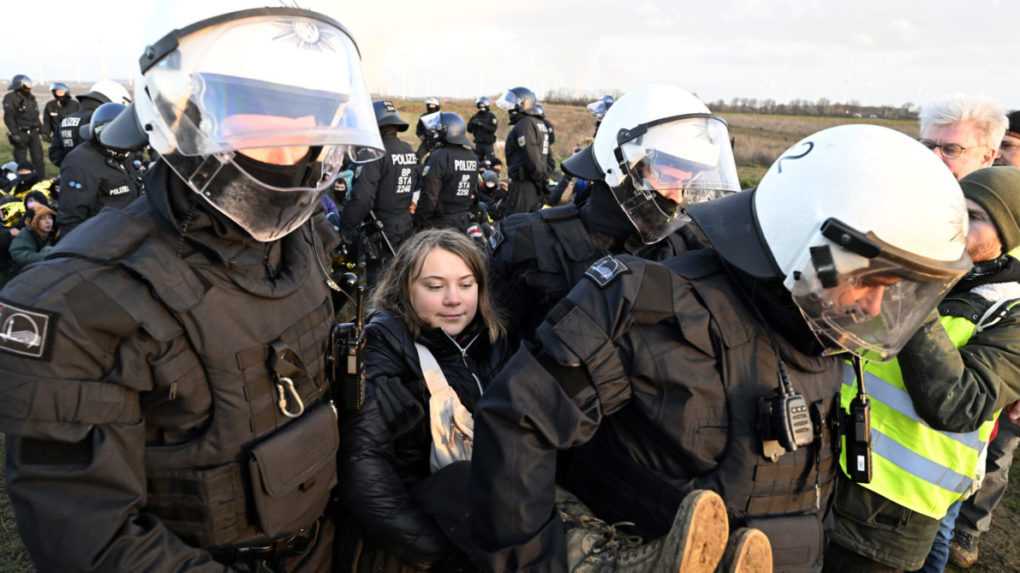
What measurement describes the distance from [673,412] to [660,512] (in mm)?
255

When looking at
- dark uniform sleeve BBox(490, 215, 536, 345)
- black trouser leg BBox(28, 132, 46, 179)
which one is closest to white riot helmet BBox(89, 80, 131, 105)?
black trouser leg BBox(28, 132, 46, 179)

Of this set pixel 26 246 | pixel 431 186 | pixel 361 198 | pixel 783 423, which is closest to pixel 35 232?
pixel 26 246

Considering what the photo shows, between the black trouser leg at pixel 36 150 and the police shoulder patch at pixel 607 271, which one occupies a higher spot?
the police shoulder patch at pixel 607 271

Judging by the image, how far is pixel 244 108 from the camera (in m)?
1.41

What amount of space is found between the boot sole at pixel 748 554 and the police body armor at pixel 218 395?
97cm

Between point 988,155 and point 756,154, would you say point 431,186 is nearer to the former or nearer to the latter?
point 988,155

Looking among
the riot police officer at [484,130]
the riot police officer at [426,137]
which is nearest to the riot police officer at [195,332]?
the riot police officer at [426,137]

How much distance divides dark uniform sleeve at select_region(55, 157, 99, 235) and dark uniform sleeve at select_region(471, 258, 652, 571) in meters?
5.55

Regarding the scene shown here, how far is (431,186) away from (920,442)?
249 inches

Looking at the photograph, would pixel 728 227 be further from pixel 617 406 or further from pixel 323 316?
pixel 323 316

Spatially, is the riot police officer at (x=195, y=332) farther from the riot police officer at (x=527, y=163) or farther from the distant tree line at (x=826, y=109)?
the distant tree line at (x=826, y=109)

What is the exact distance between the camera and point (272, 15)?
146 centimetres

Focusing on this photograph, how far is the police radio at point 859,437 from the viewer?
158 cm

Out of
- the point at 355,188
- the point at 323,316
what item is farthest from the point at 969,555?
the point at 355,188
